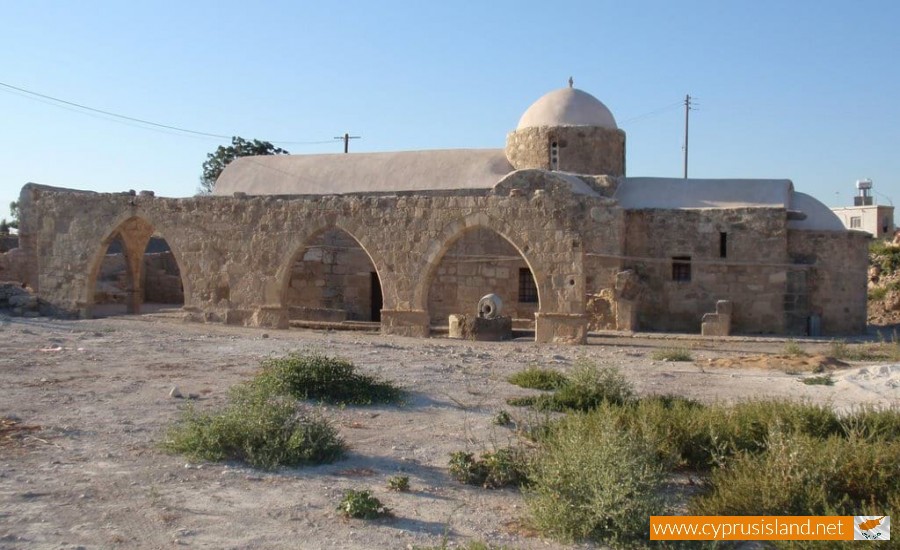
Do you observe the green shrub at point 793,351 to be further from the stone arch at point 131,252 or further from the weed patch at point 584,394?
the stone arch at point 131,252

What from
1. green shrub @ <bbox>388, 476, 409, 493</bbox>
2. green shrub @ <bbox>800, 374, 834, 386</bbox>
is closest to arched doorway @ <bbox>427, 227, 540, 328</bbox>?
green shrub @ <bbox>800, 374, 834, 386</bbox>

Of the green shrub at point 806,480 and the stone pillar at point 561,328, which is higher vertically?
the stone pillar at point 561,328

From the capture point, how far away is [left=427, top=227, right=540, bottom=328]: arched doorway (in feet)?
60.3

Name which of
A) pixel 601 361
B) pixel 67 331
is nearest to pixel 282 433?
pixel 601 361

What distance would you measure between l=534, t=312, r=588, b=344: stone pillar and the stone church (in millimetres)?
22

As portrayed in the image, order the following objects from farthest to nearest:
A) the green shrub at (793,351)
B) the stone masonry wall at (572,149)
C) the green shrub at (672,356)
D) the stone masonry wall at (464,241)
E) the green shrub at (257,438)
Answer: the stone masonry wall at (572,149)
the stone masonry wall at (464,241)
the green shrub at (793,351)
the green shrub at (672,356)
the green shrub at (257,438)

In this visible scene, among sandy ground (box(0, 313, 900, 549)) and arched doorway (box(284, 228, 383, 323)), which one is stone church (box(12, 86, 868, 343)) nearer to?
arched doorway (box(284, 228, 383, 323))

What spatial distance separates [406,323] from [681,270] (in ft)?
20.5

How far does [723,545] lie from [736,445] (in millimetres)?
1672

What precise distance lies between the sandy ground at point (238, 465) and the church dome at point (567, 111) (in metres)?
8.49

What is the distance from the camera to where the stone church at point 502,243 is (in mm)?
14234

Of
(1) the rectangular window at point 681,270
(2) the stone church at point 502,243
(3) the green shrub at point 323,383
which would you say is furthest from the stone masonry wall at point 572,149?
(3) the green shrub at point 323,383

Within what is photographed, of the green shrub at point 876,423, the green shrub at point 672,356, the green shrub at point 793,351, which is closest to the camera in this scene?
the green shrub at point 876,423

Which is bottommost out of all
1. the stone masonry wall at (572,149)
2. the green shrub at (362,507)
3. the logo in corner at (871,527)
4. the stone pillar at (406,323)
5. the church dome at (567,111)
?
the green shrub at (362,507)
